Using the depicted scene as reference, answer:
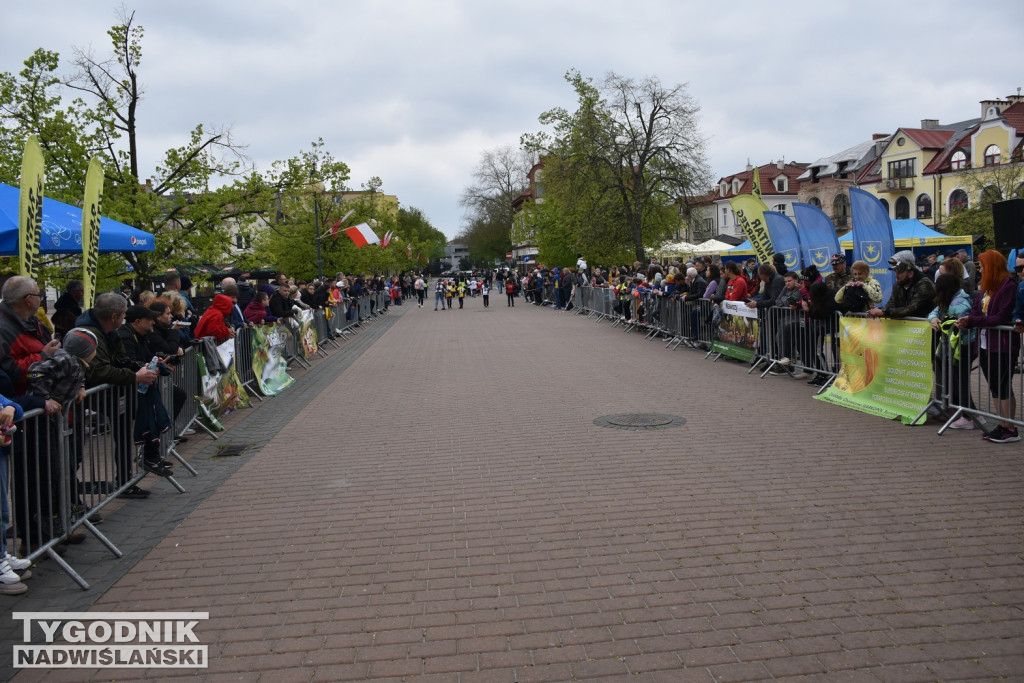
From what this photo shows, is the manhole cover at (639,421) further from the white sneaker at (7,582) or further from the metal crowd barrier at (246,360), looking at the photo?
the white sneaker at (7,582)

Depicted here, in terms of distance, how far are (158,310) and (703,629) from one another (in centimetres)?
616

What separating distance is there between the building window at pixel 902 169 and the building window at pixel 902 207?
6.82 ft

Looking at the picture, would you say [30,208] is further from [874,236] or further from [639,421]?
[874,236]

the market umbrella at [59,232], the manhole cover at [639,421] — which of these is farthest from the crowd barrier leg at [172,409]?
the manhole cover at [639,421]

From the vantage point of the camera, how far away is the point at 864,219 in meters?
11.5

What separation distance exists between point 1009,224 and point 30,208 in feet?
27.5

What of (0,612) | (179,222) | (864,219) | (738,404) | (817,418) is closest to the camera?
(0,612)

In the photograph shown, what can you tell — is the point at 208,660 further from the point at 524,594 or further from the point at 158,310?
the point at 158,310

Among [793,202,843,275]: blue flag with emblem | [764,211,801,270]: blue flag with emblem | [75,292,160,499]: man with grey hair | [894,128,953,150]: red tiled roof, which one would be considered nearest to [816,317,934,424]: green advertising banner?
[793,202,843,275]: blue flag with emblem

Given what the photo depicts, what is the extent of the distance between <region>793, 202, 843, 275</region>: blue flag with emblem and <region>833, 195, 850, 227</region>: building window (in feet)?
207

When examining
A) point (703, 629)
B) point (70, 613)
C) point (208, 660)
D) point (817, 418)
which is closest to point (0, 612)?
point (70, 613)

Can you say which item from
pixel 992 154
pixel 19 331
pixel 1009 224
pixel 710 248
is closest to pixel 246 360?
pixel 19 331

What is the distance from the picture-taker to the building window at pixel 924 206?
63719mm

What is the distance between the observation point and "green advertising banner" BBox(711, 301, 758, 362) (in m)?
13.6
